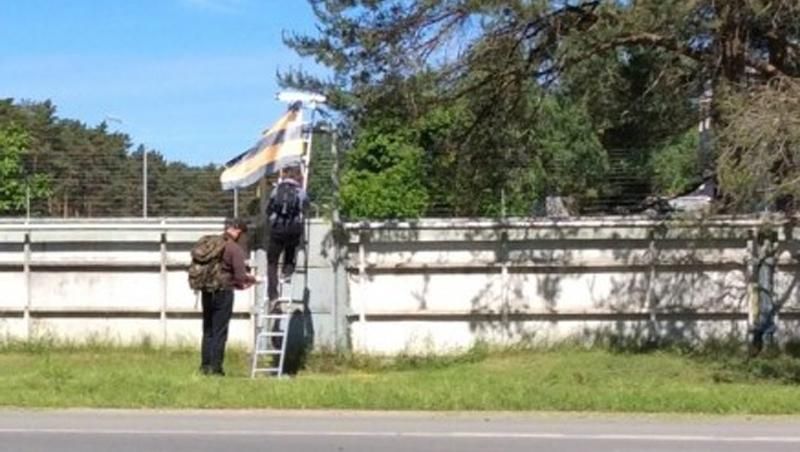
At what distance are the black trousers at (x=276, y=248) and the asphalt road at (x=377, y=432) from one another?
3.75 m

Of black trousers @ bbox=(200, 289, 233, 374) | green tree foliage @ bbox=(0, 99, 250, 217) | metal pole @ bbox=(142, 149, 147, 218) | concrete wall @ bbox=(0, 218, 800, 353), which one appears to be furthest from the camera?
green tree foliage @ bbox=(0, 99, 250, 217)

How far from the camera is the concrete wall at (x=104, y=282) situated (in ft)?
61.0

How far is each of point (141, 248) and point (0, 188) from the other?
20.3 meters

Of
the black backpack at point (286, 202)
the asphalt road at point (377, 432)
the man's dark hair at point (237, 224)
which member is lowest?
the asphalt road at point (377, 432)

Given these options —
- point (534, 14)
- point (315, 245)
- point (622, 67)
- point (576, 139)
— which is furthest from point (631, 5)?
point (576, 139)

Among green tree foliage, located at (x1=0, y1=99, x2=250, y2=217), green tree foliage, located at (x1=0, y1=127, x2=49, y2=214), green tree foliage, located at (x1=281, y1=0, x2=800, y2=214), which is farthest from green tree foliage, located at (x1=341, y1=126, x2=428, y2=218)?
green tree foliage, located at (x1=281, y1=0, x2=800, y2=214)

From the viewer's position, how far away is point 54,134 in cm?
7400

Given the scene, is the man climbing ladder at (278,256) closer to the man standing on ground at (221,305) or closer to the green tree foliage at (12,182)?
the man standing on ground at (221,305)

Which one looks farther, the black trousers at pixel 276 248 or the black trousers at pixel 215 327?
the black trousers at pixel 276 248

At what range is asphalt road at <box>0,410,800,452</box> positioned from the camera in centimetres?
1080

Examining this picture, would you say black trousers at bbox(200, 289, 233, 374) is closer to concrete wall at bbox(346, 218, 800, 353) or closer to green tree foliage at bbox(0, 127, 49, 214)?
concrete wall at bbox(346, 218, 800, 353)

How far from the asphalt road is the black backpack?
4.10m

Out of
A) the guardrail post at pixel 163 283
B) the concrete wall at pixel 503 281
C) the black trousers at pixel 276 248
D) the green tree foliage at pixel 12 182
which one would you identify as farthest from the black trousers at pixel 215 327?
the green tree foliage at pixel 12 182

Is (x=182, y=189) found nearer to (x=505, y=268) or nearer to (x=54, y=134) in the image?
(x=505, y=268)
